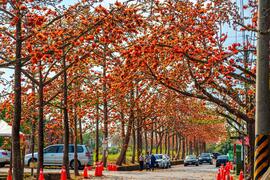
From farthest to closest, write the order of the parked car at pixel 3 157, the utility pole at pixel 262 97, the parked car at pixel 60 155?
1. the parked car at pixel 3 157
2. the parked car at pixel 60 155
3. the utility pole at pixel 262 97

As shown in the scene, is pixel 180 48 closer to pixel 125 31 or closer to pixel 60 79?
pixel 125 31

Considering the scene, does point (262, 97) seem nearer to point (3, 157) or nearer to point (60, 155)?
point (60, 155)

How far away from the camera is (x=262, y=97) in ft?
34.0

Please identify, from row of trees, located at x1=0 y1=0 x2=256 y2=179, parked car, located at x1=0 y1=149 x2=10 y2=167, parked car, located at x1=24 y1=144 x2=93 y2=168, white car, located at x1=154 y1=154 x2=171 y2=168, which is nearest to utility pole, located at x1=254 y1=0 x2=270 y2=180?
row of trees, located at x1=0 y1=0 x2=256 y2=179

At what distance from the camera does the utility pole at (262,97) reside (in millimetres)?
10297

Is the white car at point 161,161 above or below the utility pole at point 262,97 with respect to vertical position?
below

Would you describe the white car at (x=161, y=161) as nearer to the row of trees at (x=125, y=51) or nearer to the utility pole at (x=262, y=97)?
the row of trees at (x=125, y=51)

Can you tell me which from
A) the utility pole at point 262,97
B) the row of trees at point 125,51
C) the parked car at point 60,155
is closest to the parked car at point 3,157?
the parked car at point 60,155

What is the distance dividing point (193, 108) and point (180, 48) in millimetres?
23287

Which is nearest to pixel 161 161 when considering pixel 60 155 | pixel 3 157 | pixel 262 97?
pixel 60 155

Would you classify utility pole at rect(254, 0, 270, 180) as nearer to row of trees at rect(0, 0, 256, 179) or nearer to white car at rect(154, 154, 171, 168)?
row of trees at rect(0, 0, 256, 179)

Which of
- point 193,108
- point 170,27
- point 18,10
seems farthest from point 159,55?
point 193,108

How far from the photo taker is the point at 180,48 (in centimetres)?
1658

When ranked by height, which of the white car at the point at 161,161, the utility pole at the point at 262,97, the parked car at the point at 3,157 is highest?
the utility pole at the point at 262,97
